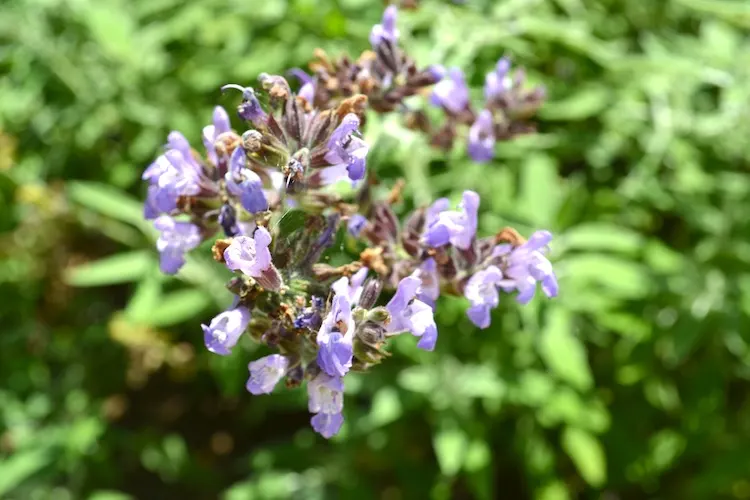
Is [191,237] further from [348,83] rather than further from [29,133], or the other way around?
[29,133]

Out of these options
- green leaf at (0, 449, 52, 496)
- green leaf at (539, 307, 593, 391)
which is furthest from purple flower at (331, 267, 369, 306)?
green leaf at (0, 449, 52, 496)

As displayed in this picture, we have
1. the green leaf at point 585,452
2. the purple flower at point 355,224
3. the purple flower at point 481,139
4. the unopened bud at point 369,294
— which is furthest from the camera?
the green leaf at point 585,452

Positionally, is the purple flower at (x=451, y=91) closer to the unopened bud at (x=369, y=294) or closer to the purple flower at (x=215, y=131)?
the purple flower at (x=215, y=131)

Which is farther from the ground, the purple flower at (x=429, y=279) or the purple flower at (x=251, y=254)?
the purple flower at (x=251, y=254)

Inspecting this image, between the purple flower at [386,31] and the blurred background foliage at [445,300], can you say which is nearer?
the purple flower at [386,31]

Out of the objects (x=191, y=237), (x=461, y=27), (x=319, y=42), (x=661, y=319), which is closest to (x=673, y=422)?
(x=661, y=319)

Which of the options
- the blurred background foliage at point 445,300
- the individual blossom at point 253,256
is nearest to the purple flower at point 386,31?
the blurred background foliage at point 445,300

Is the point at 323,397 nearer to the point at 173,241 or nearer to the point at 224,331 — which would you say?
the point at 224,331
